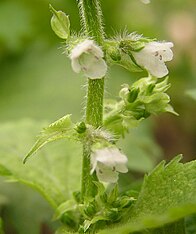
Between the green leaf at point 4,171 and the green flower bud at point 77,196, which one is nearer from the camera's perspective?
the green flower bud at point 77,196

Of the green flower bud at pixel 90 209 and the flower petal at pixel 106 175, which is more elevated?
the flower petal at pixel 106 175

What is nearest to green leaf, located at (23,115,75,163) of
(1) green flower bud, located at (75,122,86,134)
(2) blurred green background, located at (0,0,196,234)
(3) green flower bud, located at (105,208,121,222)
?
(1) green flower bud, located at (75,122,86,134)

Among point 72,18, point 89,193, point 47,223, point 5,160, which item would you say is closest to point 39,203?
point 47,223

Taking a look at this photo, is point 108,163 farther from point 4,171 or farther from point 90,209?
point 4,171

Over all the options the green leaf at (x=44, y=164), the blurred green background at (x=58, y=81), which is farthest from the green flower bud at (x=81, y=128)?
the blurred green background at (x=58, y=81)

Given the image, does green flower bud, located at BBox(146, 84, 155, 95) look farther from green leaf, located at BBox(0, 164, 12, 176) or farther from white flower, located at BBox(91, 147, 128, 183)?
green leaf, located at BBox(0, 164, 12, 176)

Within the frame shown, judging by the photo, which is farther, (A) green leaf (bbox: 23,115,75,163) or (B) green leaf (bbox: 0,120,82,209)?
(B) green leaf (bbox: 0,120,82,209)

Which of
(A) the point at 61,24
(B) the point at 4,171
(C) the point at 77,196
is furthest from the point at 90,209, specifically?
(A) the point at 61,24

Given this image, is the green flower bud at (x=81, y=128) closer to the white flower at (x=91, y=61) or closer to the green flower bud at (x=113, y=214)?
the white flower at (x=91, y=61)
